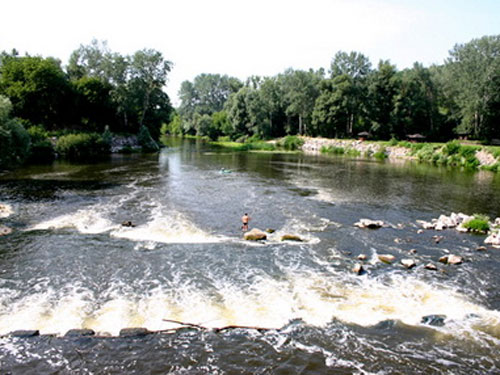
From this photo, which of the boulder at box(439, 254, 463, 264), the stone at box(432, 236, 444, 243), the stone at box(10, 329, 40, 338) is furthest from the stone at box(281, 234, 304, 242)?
the stone at box(10, 329, 40, 338)

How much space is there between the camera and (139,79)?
304ft

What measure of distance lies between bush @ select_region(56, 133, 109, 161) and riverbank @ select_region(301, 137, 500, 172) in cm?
5142

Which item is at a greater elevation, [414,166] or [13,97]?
[13,97]

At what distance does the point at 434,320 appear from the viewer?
14.2m

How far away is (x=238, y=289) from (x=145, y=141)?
258 ft

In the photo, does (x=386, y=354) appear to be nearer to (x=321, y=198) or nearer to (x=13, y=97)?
(x=321, y=198)

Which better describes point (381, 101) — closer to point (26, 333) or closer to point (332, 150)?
point (332, 150)

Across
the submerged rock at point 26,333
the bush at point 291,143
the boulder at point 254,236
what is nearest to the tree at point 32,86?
the bush at point 291,143

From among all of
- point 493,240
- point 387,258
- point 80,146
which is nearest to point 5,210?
point 387,258

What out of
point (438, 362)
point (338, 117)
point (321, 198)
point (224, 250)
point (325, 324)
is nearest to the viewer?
point (438, 362)

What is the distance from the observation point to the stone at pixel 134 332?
13.1 meters

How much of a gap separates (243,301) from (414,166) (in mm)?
56664

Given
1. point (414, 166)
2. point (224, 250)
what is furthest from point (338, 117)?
point (224, 250)

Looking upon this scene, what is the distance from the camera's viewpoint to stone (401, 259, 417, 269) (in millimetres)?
19312
